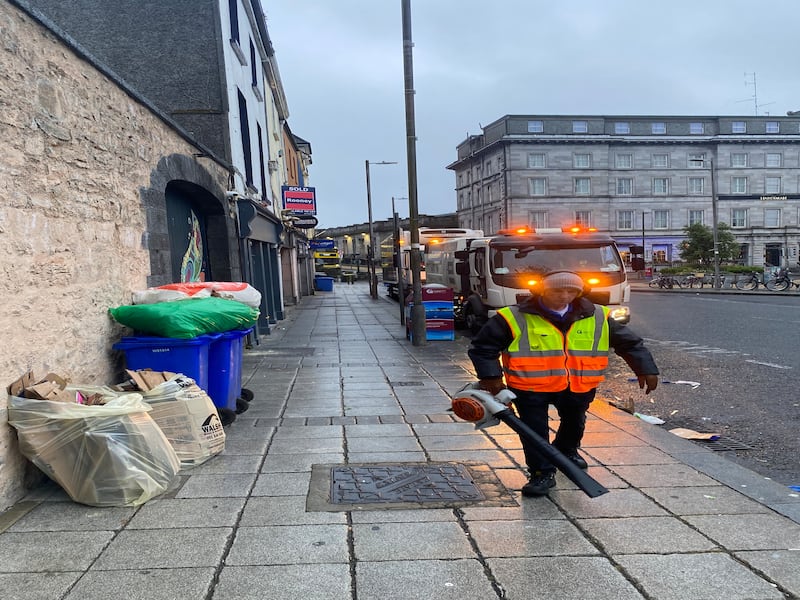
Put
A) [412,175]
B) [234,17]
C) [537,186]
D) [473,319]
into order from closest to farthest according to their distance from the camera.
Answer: [412,175] → [234,17] → [473,319] → [537,186]

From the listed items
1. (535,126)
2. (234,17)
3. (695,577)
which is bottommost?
(695,577)

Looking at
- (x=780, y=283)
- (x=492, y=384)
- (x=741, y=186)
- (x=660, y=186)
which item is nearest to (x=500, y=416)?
(x=492, y=384)

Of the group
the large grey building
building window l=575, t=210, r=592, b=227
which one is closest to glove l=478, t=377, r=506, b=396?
the large grey building

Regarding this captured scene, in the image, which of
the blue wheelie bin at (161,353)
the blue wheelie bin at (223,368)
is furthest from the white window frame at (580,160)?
the blue wheelie bin at (161,353)

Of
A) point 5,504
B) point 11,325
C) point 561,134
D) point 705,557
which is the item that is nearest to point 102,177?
point 11,325

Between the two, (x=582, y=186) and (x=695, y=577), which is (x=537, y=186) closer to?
(x=582, y=186)

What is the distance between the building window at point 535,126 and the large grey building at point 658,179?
11 cm

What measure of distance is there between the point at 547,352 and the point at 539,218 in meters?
59.1

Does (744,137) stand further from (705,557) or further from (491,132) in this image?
(705,557)

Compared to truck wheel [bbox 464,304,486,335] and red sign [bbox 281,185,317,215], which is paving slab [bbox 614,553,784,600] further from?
red sign [bbox 281,185,317,215]

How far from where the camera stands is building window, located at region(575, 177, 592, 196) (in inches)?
2353

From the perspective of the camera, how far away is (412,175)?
1167cm

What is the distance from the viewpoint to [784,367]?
816cm

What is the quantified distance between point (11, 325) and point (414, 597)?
3.04 meters
